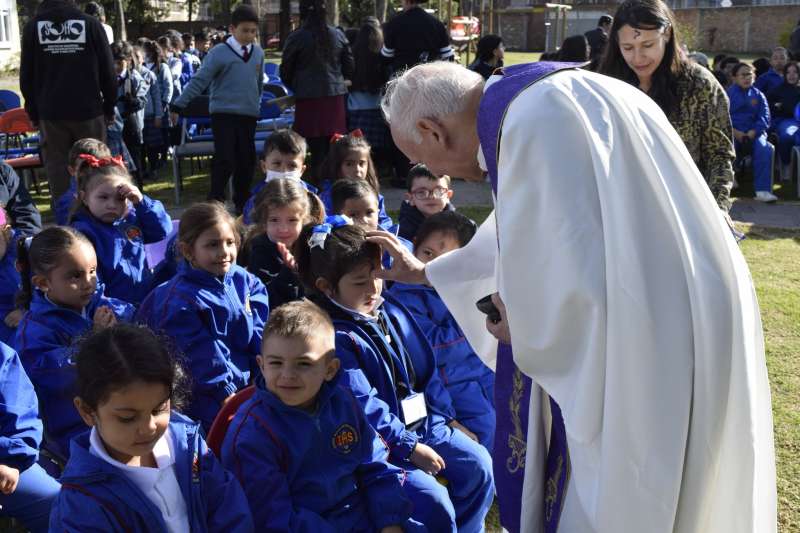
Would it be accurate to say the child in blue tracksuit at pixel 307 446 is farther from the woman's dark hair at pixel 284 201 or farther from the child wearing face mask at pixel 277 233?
the woman's dark hair at pixel 284 201

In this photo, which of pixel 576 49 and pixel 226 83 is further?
pixel 576 49

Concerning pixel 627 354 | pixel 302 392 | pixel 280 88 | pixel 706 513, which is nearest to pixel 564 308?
pixel 627 354

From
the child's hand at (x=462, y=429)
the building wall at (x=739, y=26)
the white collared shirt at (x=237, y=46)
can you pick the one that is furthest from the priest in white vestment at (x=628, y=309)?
the building wall at (x=739, y=26)

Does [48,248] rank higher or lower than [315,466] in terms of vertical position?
higher

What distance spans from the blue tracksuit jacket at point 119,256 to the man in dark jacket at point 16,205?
78 centimetres

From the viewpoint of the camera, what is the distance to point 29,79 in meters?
7.25

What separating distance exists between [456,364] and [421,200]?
1.41 m

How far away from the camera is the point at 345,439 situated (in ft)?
9.39

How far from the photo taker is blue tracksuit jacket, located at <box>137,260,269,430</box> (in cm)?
346

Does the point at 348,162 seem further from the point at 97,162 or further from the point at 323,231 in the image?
the point at 323,231

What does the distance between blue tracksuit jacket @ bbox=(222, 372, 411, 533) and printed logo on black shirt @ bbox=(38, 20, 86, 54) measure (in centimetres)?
519

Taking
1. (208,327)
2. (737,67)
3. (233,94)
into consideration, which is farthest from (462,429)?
(737,67)

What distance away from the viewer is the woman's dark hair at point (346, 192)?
15.4 feet

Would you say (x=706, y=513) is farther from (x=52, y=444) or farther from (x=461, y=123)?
(x=52, y=444)
